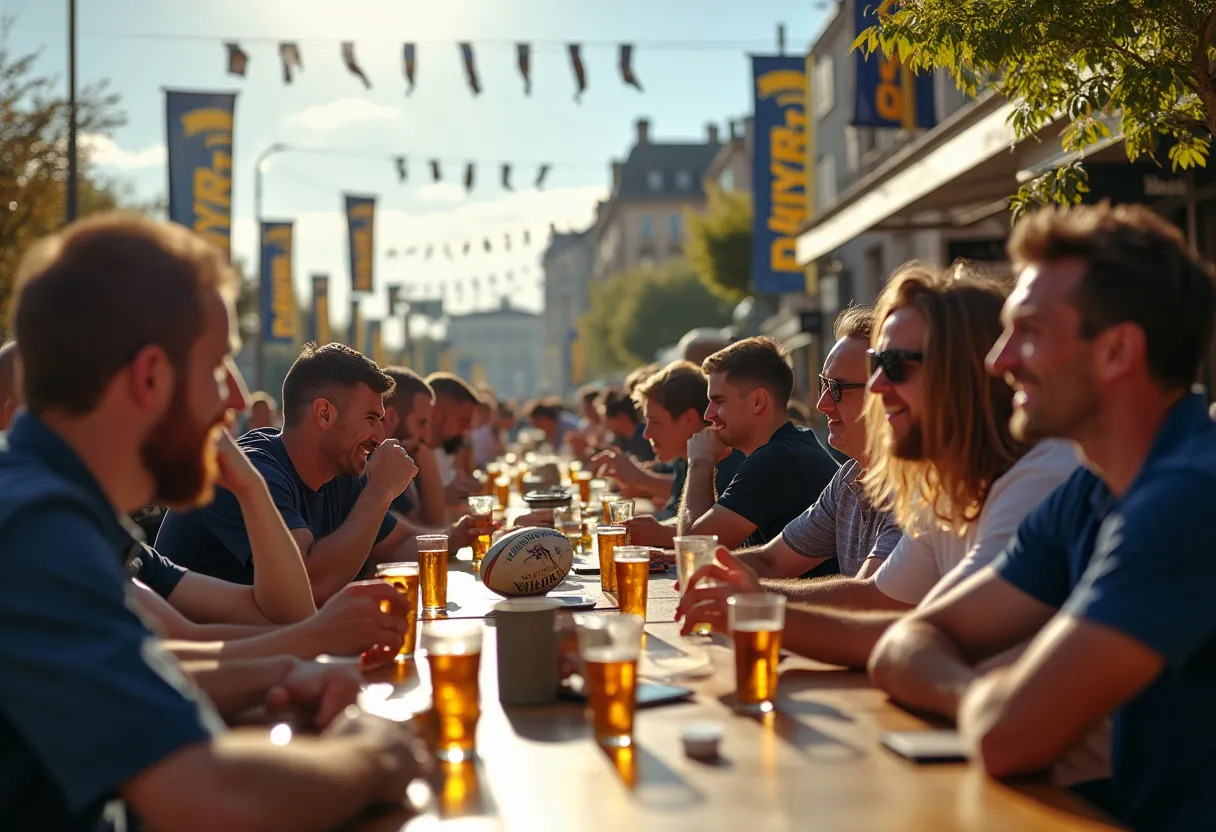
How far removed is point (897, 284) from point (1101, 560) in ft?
5.03

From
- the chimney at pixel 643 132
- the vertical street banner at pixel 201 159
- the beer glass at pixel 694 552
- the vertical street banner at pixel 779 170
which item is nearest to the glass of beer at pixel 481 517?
the beer glass at pixel 694 552

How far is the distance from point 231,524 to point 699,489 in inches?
96.5

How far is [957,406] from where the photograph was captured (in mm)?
3107

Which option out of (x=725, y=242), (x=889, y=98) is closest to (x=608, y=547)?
(x=889, y=98)

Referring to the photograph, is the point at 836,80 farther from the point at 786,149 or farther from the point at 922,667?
the point at 922,667

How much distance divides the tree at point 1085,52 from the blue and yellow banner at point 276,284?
1962 cm

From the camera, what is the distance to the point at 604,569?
4.47 metres

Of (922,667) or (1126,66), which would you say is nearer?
(922,667)

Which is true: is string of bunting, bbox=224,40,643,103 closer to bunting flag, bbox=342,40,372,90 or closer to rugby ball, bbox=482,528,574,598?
bunting flag, bbox=342,40,372,90

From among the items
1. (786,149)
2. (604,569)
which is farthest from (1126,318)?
(786,149)

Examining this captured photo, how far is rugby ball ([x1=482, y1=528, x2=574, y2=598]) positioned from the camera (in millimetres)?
4125

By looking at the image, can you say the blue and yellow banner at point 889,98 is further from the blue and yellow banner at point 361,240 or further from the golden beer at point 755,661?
the golden beer at point 755,661

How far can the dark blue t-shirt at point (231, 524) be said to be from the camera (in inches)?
171

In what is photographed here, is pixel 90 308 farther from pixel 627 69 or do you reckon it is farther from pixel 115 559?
pixel 627 69
